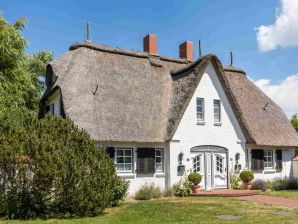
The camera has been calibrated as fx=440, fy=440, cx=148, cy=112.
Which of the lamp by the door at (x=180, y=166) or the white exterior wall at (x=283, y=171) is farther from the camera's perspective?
the white exterior wall at (x=283, y=171)

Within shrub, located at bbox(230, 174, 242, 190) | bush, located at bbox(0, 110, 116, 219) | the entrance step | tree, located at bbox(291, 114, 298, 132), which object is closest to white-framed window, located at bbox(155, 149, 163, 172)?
the entrance step

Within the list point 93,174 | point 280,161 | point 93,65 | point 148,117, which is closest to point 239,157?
point 280,161

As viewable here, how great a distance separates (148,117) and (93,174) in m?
7.92

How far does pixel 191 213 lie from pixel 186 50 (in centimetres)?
1562

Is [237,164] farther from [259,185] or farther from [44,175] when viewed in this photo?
[44,175]

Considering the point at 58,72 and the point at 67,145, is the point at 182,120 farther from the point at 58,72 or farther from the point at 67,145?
the point at 67,145

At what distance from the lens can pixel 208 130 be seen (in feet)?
80.6

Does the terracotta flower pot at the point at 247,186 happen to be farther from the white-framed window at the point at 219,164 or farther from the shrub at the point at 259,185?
the white-framed window at the point at 219,164

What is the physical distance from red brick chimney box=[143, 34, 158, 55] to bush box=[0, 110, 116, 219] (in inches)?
506

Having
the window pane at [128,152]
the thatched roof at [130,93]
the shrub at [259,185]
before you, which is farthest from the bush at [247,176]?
the window pane at [128,152]

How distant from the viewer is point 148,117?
22.8 metres

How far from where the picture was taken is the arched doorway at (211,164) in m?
24.0

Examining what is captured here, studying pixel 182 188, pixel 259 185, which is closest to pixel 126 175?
pixel 182 188

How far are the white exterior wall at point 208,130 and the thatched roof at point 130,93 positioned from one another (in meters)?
0.45
